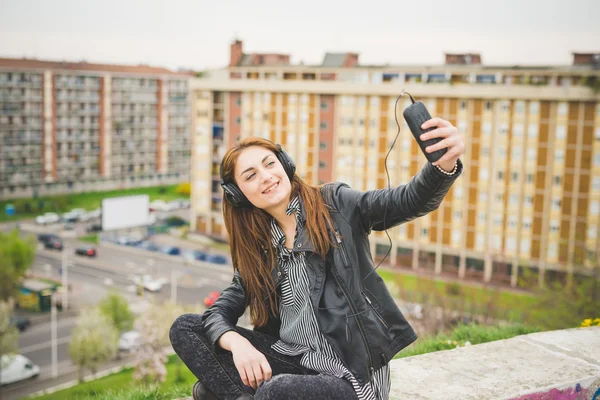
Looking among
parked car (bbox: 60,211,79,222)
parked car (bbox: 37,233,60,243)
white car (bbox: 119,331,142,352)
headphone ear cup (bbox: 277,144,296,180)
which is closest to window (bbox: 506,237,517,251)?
white car (bbox: 119,331,142,352)

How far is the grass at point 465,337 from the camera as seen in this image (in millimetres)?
4266

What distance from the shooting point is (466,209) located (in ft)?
107

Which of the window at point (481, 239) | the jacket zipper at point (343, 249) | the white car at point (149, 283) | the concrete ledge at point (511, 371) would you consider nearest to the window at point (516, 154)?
the window at point (481, 239)

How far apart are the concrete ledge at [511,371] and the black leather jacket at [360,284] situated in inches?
31.8

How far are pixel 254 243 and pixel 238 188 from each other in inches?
8.0

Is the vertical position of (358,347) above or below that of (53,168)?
above

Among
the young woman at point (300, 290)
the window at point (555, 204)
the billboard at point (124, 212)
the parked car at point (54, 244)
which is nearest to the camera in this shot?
the young woman at point (300, 290)

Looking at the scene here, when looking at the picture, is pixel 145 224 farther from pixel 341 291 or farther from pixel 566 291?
pixel 341 291

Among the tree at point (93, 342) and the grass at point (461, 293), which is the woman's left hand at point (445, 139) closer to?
the tree at point (93, 342)

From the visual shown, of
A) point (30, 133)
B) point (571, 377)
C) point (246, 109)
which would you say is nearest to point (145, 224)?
point (246, 109)

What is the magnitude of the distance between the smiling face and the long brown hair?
0.03 metres

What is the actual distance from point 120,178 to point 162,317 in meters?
35.1

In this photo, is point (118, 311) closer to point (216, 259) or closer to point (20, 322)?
point (20, 322)

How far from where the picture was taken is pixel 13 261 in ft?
111
